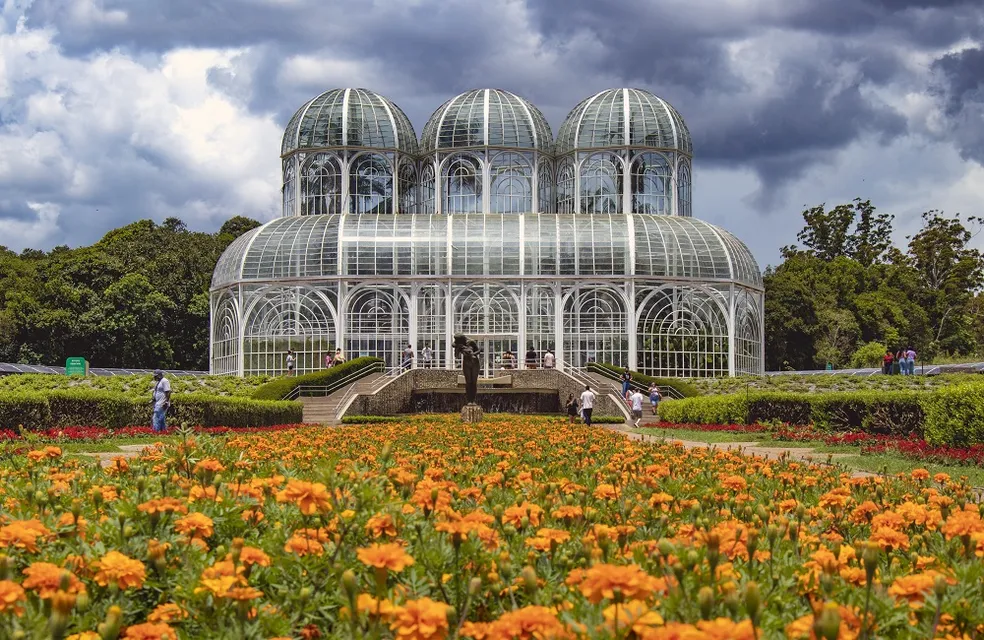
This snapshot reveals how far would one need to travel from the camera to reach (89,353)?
55594 mm

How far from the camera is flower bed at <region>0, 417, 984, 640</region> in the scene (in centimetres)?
285

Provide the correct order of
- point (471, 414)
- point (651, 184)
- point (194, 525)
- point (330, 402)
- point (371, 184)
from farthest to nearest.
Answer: point (371, 184) → point (651, 184) → point (330, 402) → point (471, 414) → point (194, 525)

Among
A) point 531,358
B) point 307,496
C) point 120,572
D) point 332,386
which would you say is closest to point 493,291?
point 531,358

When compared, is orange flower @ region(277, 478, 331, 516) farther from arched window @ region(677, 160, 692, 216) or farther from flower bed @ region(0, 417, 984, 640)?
arched window @ region(677, 160, 692, 216)

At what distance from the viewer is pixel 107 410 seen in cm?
2019

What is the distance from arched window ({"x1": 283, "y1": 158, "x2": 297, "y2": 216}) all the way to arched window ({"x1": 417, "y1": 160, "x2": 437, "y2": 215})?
6341 millimetres

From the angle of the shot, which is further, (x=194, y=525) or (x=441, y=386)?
(x=441, y=386)

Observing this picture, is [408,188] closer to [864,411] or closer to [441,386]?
[441,386]

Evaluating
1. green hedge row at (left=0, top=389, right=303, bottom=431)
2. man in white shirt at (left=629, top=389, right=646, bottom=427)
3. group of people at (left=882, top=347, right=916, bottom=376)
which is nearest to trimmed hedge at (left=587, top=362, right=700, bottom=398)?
man in white shirt at (left=629, top=389, right=646, bottom=427)

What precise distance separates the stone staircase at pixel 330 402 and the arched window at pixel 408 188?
16.5 metres

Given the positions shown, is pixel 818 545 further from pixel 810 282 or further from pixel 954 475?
pixel 810 282

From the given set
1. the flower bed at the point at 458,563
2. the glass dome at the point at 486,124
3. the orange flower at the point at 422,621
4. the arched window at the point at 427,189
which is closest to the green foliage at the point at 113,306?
the arched window at the point at 427,189

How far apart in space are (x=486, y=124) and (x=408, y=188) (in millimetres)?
5201

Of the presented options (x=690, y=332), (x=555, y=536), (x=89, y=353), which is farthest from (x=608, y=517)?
(x=89, y=353)
